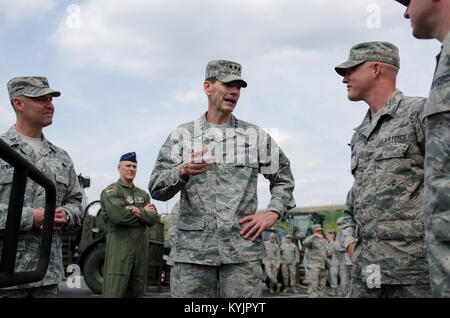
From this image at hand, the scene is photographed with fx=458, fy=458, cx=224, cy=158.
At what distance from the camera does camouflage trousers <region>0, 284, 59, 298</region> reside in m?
2.72

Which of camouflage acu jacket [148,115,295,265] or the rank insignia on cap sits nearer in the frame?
camouflage acu jacket [148,115,295,265]

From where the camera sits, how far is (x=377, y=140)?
106 inches

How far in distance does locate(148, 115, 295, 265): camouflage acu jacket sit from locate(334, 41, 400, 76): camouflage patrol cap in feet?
2.38

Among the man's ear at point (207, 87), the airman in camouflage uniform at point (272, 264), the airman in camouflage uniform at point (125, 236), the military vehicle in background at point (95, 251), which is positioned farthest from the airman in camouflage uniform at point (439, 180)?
the airman in camouflage uniform at point (272, 264)

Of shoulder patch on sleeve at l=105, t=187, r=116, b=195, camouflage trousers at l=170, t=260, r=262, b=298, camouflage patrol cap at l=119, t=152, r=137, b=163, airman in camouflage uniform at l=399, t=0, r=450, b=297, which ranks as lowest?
camouflage trousers at l=170, t=260, r=262, b=298

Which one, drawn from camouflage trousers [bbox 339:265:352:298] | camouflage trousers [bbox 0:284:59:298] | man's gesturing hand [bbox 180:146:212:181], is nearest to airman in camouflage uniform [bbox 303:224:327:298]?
camouflage trousers [bbox 339:265:352:298]

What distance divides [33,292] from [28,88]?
1341 millimetres

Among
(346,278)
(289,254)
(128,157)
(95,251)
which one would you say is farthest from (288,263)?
(128,157)

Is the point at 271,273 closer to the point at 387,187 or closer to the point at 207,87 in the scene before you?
the point at 207,87

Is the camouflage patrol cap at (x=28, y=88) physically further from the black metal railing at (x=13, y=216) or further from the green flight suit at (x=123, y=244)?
the green flight suit at (x=123, y=244)

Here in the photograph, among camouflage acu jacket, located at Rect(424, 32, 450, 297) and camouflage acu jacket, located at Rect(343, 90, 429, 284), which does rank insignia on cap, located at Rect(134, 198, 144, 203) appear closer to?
camouflage acu jacket, located at Rect(343, 90, 429, 284)

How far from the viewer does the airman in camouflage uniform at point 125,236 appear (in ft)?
17.4
